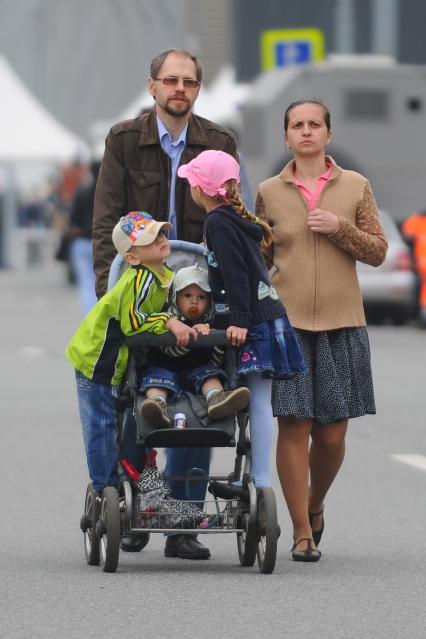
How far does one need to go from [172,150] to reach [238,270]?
3.09ft

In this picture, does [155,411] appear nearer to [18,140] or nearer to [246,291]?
[246,291]

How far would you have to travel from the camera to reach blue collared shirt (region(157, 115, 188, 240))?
8.38m

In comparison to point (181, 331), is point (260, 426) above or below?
below

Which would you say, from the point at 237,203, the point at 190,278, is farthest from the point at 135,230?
the point at 237,203

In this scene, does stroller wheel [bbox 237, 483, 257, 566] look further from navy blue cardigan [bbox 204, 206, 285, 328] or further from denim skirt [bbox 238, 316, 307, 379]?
navy blue cardigan [bbox 204, 206, 285, 328]

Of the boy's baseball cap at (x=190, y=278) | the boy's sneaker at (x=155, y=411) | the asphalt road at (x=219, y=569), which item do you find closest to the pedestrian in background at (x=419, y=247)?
the asphalt road at (x=219, y=569)

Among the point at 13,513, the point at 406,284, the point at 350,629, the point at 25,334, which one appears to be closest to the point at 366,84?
the point at 406,284

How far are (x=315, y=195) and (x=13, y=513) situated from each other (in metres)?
2.31

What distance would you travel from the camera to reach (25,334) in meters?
23.2

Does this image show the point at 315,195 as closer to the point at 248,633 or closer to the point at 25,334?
the point at 248,633

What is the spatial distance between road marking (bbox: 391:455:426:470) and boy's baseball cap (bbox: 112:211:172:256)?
13.4ft

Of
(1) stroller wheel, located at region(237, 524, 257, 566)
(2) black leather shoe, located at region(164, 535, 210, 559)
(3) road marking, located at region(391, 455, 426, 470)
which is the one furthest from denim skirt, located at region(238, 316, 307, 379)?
(3) road marking, located at region(391, 455, 426, 470)

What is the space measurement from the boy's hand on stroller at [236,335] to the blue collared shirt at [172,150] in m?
0.87

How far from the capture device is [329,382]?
8227 mm
